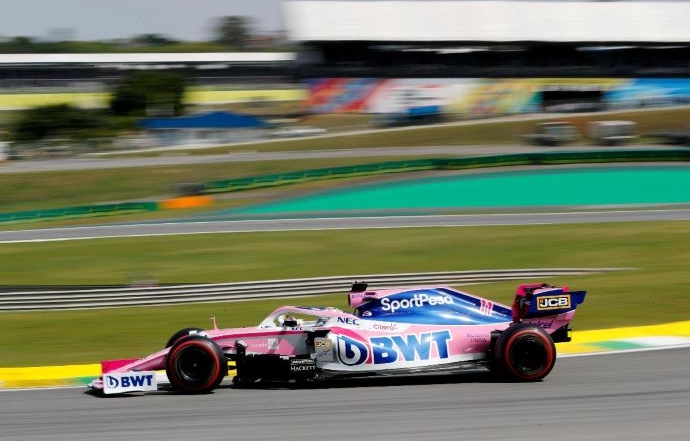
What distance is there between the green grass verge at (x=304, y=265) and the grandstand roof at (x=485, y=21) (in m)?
36.2

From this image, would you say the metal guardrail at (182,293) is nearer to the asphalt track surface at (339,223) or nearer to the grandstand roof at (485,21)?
the asphalt track surface at (339,223)

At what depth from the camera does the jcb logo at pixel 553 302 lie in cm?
1056

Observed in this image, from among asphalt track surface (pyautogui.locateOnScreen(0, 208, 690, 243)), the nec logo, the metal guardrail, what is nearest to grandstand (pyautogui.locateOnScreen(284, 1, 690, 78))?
asphalt track surface (pyautogui.locateOnScreen(0, 208, 690, 243))

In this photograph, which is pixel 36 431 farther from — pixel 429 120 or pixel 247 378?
pixel 429 120

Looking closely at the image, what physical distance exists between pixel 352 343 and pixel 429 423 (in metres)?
1.86

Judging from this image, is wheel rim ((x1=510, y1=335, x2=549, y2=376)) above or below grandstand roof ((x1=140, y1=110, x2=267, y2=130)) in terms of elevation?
below

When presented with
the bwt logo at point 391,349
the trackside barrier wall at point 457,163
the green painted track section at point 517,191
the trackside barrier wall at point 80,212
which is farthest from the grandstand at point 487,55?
the bwt logo at point 391,349

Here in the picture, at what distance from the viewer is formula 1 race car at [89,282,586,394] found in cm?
1017

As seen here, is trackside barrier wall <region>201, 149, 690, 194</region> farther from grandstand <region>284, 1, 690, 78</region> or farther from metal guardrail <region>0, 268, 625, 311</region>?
metal guardrail <region>0, 268, 625, 311</region>

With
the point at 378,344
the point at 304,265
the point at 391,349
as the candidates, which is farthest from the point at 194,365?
the point at 304,265

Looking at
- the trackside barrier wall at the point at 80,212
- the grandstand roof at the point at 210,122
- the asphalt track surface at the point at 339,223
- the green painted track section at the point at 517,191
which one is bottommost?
the asphalt track surface at the point at 339,223

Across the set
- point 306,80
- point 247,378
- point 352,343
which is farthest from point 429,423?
point 306,80

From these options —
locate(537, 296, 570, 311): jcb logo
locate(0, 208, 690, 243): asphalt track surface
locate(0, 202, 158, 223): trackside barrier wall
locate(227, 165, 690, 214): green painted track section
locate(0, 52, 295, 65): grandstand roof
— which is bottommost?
locate(537, 296, 570, 311): jcb logo

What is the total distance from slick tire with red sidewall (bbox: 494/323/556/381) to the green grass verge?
482cm
